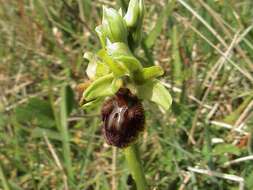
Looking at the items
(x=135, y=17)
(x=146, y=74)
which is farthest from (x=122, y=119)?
(x=135, y=17)

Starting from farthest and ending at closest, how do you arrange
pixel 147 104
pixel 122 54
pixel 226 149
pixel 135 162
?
pixel 147 104 < pixel 226 149 < pixel 135 162 < pixel 122 54

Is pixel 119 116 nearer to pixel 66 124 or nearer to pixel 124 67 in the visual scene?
pixel 124 67

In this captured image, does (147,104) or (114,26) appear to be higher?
(114,26)

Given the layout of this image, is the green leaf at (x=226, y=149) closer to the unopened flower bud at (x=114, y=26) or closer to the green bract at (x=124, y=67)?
the green bract at (x=124, y=67)

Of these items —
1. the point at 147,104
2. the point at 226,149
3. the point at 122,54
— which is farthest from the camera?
the point at 147,104

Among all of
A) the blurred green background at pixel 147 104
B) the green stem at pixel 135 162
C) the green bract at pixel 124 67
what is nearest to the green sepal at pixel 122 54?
the green bract at pixel 124 67

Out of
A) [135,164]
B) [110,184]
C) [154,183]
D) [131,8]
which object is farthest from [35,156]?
[131,8]

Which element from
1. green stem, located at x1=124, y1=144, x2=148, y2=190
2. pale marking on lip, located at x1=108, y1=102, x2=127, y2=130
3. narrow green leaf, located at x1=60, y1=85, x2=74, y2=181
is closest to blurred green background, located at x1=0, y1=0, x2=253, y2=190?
narrow green leaf, located at x1=60, y1=85, x2=74, y2=181
